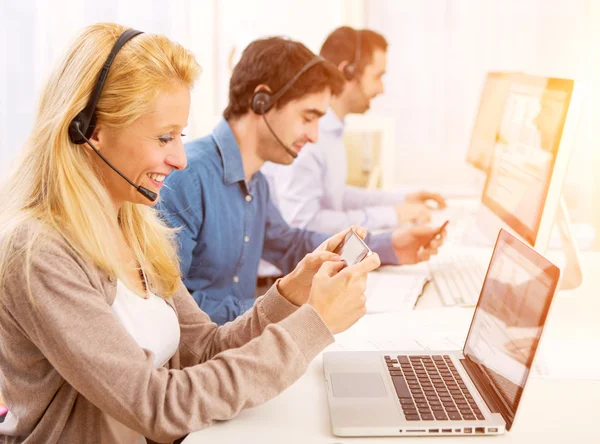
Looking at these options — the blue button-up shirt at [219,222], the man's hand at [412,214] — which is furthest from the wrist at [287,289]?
the man's hand at [412,214]

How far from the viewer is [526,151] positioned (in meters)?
1.54

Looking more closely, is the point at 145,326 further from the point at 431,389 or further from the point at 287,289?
the point at 431,389

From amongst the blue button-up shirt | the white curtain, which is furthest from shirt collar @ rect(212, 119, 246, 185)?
the white curtain

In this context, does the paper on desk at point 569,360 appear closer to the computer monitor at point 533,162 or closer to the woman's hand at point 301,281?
the computer monitor at point 533,162

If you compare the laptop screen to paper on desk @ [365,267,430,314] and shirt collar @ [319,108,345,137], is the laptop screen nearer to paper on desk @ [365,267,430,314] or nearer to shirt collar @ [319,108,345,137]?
paper on desk @ [365,267,430,314]

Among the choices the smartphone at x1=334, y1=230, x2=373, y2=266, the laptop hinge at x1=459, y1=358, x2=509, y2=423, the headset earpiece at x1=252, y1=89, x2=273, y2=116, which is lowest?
the laptop hinge at x1=459, y1=358, x2=509, y2=423

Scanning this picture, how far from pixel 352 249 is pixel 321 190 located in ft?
4.37

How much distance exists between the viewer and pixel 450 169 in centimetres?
342

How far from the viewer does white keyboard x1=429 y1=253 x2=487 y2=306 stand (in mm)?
1534

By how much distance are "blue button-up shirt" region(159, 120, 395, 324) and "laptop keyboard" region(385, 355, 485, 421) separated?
0.54 metres

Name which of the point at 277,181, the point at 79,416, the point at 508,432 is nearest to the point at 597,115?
the point at 277,181

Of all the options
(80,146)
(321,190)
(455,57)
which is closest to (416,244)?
(321,190)

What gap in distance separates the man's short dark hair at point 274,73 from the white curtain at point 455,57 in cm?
170

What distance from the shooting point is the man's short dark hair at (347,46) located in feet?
8.68
